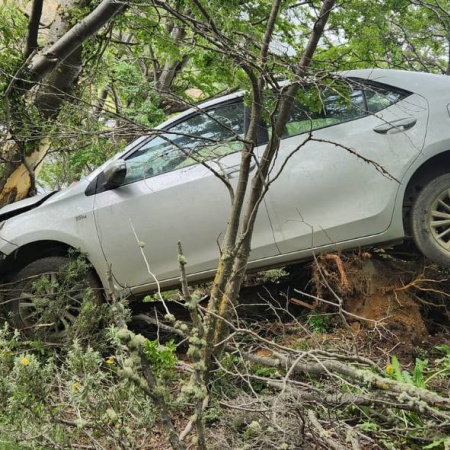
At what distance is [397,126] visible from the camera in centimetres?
381

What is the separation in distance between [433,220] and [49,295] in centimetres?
302

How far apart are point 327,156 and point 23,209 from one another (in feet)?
9.04

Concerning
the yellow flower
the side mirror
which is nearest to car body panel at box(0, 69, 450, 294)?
the side mirror

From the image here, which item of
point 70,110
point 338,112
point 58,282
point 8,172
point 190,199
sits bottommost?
point 58,282

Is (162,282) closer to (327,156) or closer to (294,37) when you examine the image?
(327,156)

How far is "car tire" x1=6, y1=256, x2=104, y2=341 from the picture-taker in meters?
3.90

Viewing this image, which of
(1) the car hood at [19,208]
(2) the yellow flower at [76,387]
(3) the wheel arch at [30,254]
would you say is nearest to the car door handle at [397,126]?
(3) the wheel arch at [30,254]

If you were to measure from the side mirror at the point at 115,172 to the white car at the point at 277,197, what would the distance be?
1 cm

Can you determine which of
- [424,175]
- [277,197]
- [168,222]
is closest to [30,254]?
[168,222]

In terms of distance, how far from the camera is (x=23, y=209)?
454cm

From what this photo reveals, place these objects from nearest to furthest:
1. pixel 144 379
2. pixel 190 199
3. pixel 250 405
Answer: pixel 144 379, pixel 250 405, pixel 190 199

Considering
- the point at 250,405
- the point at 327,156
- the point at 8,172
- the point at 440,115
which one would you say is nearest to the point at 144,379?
the point at 250,405

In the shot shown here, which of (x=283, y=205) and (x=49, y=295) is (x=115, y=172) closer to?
(x=49, y=295)

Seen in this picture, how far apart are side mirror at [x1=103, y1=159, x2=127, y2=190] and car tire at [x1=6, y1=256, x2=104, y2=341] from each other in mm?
766
